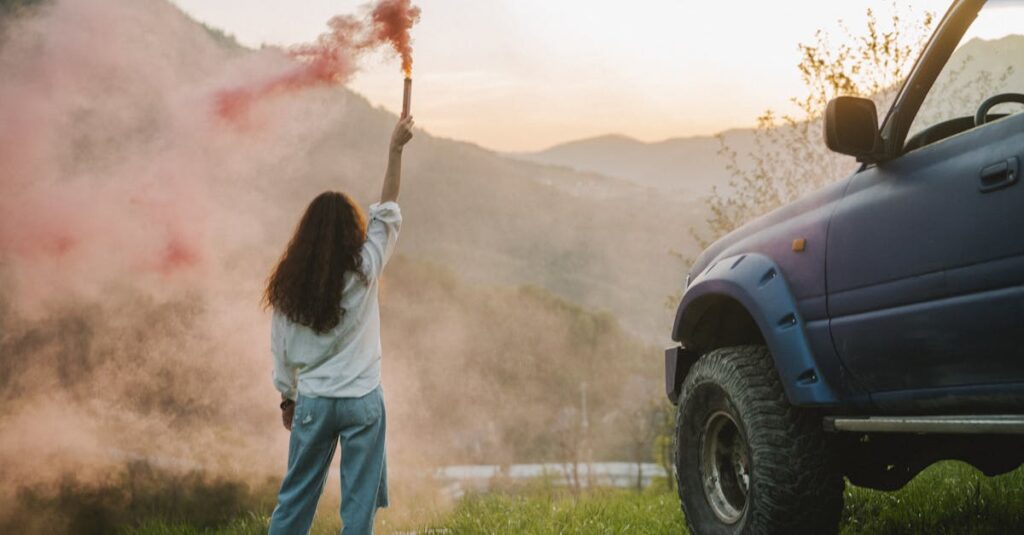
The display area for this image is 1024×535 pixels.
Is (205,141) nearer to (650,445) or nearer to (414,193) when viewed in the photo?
(650,445)

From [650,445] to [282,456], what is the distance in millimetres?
28176

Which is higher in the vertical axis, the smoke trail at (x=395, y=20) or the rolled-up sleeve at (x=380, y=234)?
the smoke trail at (x=395, y=20)

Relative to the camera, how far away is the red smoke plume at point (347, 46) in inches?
244

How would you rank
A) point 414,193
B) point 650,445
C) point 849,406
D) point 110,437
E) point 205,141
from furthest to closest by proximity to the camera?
point 414,193, point 650,445, point 205,141, point 110,437, point 849,406

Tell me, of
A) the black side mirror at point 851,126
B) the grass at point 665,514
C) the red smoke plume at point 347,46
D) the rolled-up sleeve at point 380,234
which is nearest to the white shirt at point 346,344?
the rolled-up sleeve at point 380,234

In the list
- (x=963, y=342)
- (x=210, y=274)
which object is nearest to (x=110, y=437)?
(x=210, y=274)

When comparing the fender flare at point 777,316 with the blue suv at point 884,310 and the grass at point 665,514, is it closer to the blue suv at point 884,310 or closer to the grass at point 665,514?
the blue suv at point 884,310

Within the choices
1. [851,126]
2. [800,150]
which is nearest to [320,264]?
[851,126]

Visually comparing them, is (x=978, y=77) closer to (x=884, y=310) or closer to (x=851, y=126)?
(x=851, y=126)

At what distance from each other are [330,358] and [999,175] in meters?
2.90

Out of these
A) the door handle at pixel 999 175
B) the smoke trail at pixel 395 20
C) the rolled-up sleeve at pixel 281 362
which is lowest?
the rolled-up sleeve at pixel 281 362

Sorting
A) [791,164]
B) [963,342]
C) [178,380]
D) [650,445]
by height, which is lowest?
[650,445]

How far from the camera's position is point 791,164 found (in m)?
14.9

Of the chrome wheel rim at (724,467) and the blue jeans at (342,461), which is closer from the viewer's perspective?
the blue jeans at (342,461)
